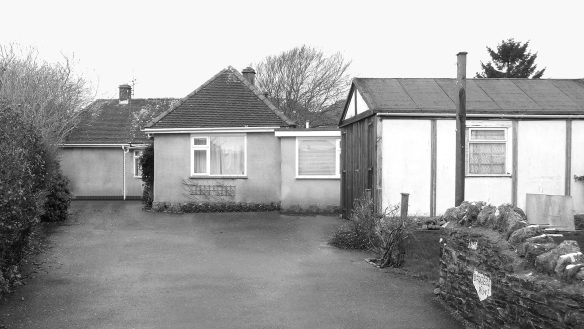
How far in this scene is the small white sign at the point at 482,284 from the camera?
6.63 m

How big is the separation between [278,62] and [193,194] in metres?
21.3

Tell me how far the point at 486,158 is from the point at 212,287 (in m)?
9.23

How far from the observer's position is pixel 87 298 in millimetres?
8375

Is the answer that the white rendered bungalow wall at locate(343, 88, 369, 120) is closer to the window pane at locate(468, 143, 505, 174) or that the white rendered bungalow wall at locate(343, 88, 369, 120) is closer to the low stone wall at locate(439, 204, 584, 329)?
the window pane at locate(468, 143, 505, 174)

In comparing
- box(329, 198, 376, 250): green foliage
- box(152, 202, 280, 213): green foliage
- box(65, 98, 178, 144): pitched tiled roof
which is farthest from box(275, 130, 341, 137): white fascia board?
box(65, 98, 178, 144): pitched tiled roof

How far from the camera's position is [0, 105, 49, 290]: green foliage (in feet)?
24.0

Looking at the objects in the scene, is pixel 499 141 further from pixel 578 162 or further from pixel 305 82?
pixel 305 82

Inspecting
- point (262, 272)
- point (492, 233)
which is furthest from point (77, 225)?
point (492, 233)

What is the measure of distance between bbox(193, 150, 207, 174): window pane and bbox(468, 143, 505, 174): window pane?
1039cm

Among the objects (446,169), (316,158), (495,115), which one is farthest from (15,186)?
(316,158)

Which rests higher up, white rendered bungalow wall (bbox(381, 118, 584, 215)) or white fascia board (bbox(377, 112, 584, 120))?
white fascia board (bbox(377, 112, 584, 120))

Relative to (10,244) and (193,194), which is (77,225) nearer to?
(193,194)

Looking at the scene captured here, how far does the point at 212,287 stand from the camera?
904cm

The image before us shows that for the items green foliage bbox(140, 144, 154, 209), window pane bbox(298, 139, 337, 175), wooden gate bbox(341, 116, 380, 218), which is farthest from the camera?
green foliage bbox(140, 144, 154, 209)
